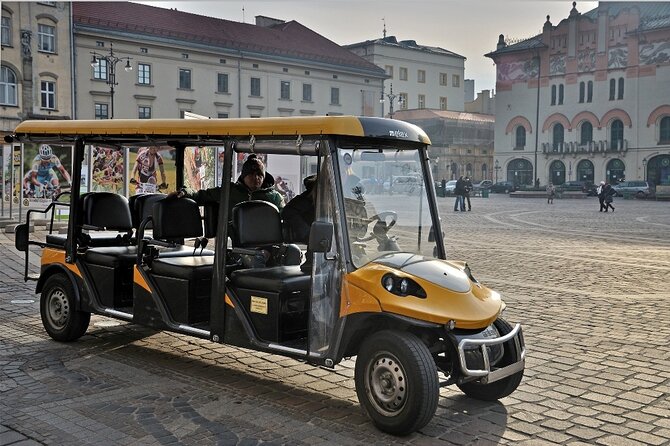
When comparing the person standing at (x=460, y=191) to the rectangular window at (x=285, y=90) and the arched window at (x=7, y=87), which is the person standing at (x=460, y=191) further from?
the rectangular window at (x=285, y=90)

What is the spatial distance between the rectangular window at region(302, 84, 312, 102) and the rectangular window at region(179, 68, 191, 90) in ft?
37.4

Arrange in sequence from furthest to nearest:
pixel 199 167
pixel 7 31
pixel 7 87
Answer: pixel 7 87, pixel 7 31, pixel 199 167

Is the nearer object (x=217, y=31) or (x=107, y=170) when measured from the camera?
(x=107, y=170)

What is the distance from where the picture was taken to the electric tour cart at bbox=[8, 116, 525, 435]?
211 inches

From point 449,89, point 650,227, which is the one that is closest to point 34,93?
point 650,227

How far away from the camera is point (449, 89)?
105 m

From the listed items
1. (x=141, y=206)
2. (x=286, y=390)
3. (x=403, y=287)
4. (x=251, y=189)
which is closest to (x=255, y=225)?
(x=251, y=189)

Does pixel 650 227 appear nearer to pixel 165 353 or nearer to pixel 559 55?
pixel 165 353

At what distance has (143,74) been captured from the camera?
61.4 metres

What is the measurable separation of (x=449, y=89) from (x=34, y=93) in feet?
215

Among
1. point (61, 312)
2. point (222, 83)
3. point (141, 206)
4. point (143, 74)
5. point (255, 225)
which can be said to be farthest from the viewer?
point (222, 83)

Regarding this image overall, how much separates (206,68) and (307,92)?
1026cm

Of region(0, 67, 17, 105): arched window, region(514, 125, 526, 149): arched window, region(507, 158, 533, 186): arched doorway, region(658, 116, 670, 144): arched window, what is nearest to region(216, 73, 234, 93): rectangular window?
region(0, 67, 17, 105): arched window

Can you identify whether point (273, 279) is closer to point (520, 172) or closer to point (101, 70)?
point (101, 70)
